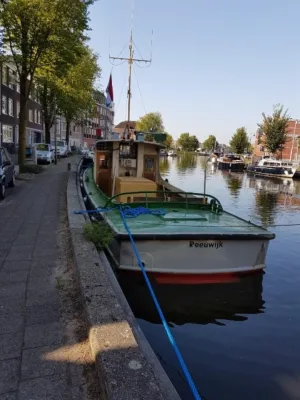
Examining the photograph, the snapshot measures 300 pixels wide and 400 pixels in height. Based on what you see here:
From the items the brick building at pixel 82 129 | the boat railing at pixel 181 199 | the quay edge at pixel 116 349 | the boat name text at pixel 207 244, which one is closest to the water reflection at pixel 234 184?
the boat railing at pixel 181 199

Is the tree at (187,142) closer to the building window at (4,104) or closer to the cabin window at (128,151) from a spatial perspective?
the building window at (4,104)

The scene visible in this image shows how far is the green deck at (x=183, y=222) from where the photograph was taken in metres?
6.83

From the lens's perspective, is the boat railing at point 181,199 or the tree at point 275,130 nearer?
the boat railing at point 181,199

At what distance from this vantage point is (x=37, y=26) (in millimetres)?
18641

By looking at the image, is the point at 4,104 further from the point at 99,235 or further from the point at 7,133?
the point at 99,235

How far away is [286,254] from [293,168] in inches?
1469

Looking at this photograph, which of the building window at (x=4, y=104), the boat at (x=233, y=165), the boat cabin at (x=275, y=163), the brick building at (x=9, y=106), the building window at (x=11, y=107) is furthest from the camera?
the boat at (x=233, y=165)

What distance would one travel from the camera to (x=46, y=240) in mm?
6887

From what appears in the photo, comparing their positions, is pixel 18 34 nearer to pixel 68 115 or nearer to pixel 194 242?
pixel 194 242

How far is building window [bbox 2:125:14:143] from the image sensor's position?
36.4 metres

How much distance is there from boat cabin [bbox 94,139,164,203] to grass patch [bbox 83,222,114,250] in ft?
15.0

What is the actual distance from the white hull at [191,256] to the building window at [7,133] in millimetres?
33931

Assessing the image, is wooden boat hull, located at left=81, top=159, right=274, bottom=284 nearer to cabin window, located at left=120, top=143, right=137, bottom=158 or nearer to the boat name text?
the boat name text

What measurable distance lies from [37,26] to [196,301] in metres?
17.9
